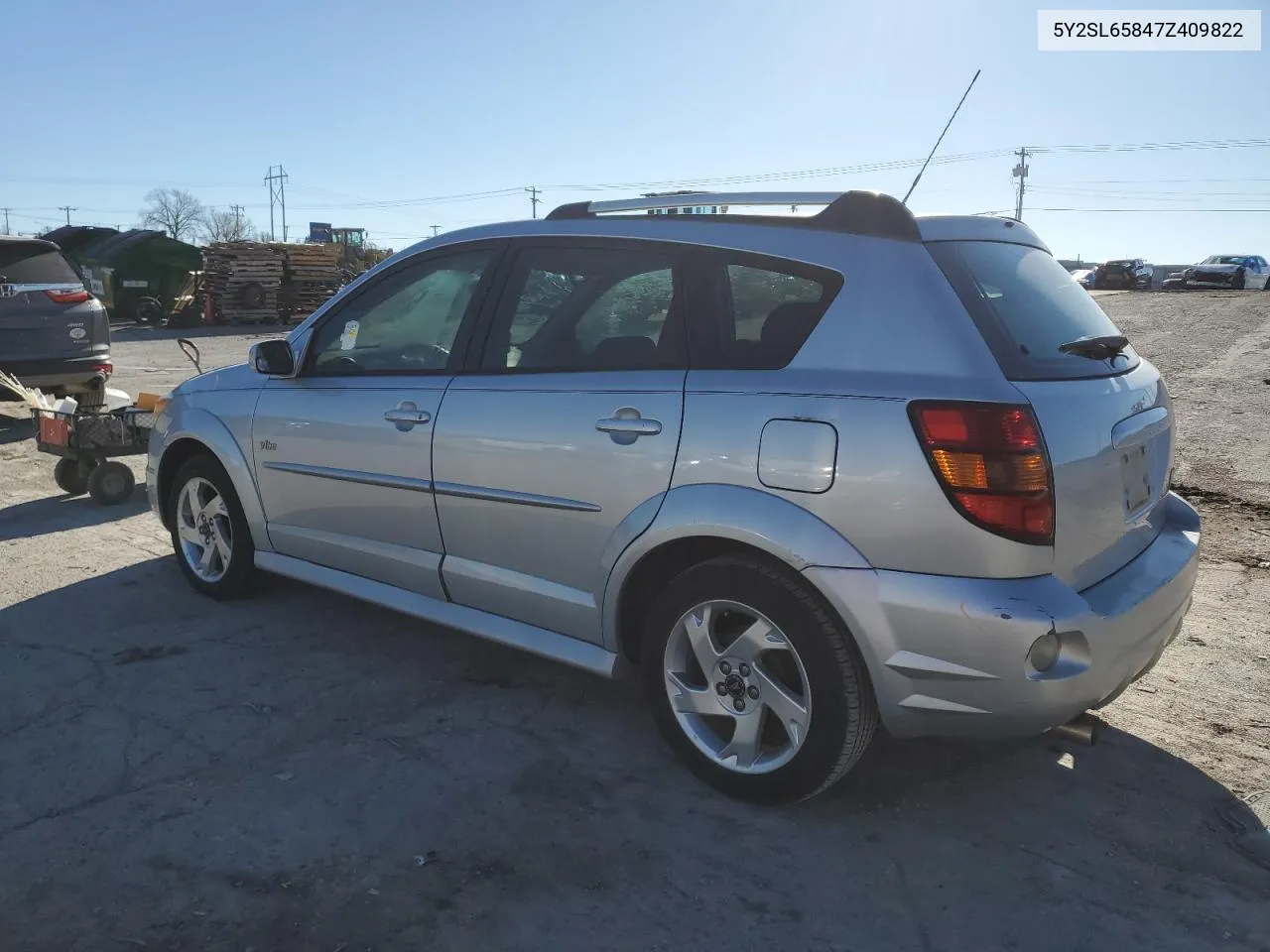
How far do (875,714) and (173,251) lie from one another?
3194 centimetres

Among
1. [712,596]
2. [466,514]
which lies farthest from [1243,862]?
[466,514]

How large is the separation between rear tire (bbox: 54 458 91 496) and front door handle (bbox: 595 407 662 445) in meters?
5.36

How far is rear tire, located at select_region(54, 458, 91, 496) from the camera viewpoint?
275 inches

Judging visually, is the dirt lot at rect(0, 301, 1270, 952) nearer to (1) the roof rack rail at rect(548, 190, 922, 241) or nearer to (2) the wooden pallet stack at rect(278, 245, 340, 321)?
(1) the roof rack rail at rect(548, 190, 922, 241)

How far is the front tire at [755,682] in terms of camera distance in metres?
2.75

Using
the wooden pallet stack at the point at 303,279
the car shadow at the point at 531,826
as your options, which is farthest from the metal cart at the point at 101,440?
the wooden pallet stack at the point at 303,279

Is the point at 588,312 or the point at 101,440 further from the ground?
the point at 588,312

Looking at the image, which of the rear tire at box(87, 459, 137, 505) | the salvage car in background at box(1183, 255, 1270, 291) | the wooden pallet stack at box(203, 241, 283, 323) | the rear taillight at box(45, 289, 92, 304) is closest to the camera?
the rear tire at box(87, 459, 137, 505)

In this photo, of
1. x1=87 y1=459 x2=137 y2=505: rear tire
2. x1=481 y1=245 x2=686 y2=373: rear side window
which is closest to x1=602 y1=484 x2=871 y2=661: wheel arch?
x1=481 y1=245 x2=686 y2=373: rear side window

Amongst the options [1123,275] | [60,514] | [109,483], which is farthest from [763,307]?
[1123,275]

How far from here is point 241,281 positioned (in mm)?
28578

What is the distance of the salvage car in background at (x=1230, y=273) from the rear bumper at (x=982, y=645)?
3667cm

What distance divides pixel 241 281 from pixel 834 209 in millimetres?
28654

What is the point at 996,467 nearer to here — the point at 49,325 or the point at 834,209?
the point at 834,209
